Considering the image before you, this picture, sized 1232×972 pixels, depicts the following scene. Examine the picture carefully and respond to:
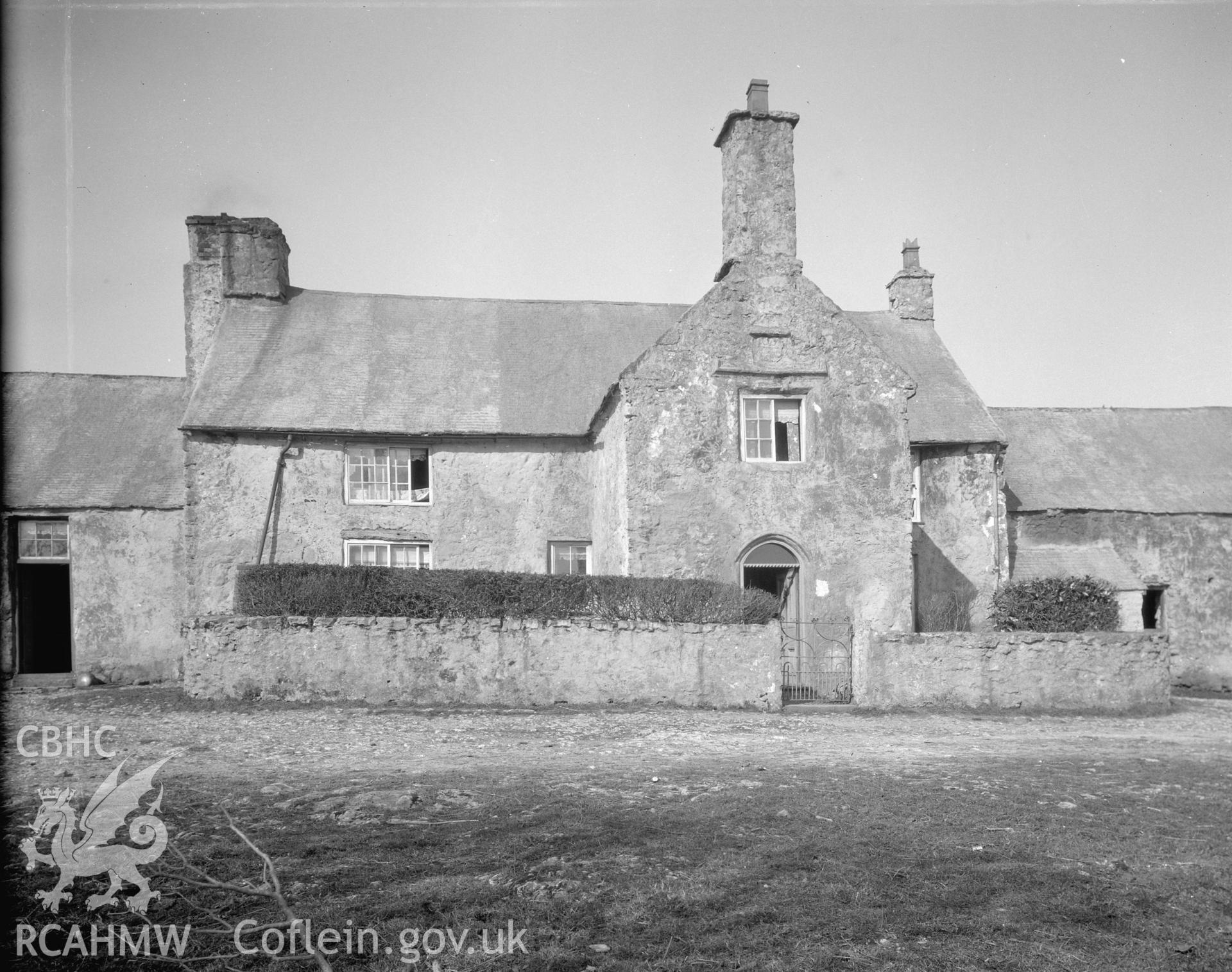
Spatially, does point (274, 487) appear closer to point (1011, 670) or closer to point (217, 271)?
point (217, 271)

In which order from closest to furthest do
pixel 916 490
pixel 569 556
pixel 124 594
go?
pixel 124 594 → pixel 569 556 → pixel 916 490

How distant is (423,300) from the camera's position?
25.4m

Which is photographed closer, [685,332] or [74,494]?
[685,332]

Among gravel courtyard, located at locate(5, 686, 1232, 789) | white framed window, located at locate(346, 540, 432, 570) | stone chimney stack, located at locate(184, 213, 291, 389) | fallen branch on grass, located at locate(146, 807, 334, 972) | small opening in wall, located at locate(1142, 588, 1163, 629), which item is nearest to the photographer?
fallen branch on grass, located at locate(146, 807, 334, 972)

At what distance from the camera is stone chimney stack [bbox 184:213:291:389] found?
76.4 feet

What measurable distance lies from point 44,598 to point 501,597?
548 inches

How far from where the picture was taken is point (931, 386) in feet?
80.2

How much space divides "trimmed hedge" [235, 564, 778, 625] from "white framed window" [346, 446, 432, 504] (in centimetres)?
602

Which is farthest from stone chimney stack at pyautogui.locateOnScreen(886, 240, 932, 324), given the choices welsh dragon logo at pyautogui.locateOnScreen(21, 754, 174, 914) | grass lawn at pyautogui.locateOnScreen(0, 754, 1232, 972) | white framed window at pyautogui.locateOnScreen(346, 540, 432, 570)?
welsh dragon logo at pyautogui.locateOnScreen(21, 754, 174, 914)

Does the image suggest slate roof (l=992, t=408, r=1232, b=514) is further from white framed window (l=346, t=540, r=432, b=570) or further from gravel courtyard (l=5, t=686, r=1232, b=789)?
white framed window (l=346, t=540, r=432, b=570)

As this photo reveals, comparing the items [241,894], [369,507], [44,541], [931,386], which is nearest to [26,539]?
[44,541]

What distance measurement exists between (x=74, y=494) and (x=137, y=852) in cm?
1716

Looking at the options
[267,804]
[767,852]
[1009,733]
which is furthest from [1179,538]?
[267,804]

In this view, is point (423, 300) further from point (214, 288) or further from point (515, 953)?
point (515, 953)
